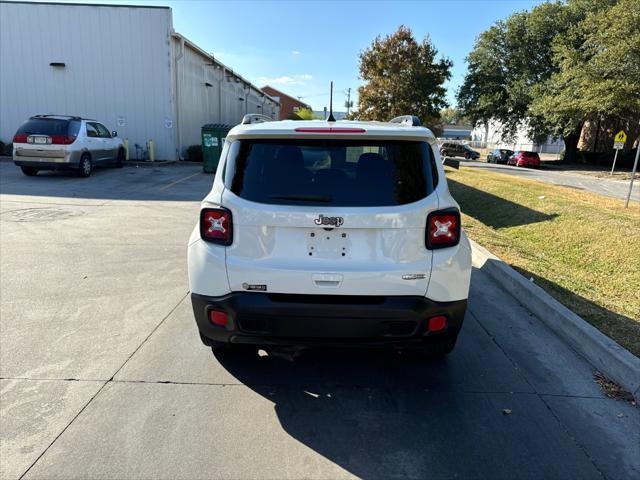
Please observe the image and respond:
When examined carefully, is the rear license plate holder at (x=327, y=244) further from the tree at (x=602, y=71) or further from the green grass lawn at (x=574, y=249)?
the tree at (x=602, y=71)

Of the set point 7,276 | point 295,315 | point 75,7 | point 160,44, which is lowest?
point 7,276

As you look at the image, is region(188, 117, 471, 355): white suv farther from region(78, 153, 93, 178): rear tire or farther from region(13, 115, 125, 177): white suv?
region(78, 153, 93, 178): rear tire

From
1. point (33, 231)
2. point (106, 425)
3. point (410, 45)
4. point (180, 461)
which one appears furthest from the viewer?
point (410, 45)

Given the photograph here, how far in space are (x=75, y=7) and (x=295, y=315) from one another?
21.8 m

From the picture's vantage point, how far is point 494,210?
40.7 ft

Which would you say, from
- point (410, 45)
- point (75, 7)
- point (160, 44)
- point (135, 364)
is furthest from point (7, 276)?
point (410, 45)

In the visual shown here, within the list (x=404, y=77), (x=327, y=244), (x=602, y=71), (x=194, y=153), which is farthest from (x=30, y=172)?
(x=602, y=71)

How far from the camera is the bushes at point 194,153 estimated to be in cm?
2120

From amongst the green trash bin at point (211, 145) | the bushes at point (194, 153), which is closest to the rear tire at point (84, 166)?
the green trash bin at point (211, 145)

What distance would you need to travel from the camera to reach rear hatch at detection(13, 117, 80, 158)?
1301cm

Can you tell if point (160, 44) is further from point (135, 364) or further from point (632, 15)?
point (632, 15)

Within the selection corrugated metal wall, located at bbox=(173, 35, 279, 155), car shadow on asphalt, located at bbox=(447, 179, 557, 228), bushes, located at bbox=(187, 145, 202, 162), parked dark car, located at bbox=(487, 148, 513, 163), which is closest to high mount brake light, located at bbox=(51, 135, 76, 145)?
corrugated metal wall, located at bbox=(173, 35, 279, 155)

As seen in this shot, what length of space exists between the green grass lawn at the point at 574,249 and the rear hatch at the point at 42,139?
11.7 meters

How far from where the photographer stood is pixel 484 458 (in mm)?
2602
